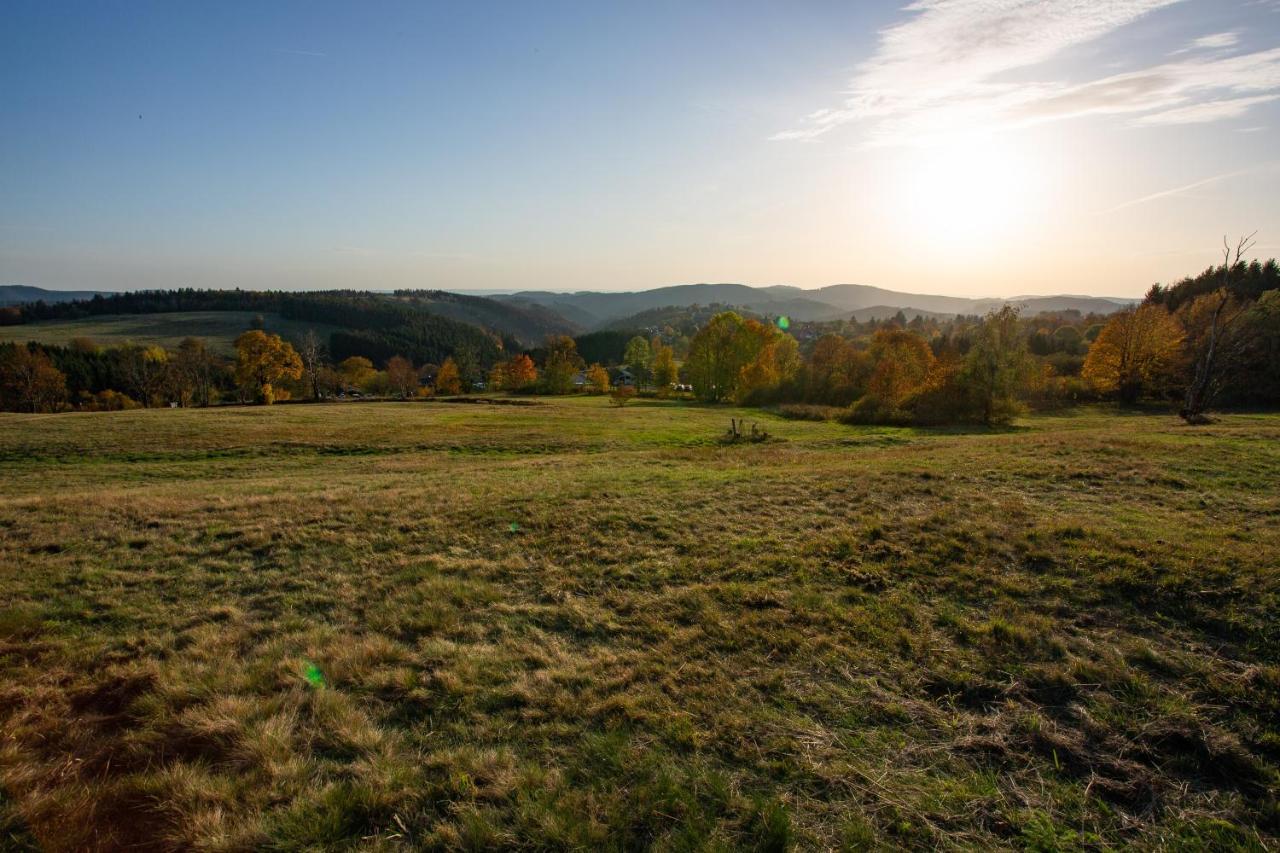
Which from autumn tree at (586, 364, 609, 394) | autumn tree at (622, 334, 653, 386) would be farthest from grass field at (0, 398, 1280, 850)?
autumn tree at (622, 334, 653, 386)

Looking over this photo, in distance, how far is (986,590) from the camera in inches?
300

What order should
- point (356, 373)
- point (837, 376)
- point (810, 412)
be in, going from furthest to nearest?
point (356, 373) < point (837, 376) < point (810, 412)

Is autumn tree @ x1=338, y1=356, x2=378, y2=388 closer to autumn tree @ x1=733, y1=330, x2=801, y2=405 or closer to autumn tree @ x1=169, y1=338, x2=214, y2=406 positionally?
autumn tree @ x1=169, y1=338, x2=214, y2=406

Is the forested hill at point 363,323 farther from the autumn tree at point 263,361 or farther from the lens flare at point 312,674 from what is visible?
the lens flare at point 312,674

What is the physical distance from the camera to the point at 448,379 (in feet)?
320

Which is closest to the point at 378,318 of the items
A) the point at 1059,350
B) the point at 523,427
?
the point at 523,427

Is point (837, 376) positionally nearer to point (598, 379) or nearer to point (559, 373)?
point (559, 373)

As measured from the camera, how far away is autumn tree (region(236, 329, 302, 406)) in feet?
203

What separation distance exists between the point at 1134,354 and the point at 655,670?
64.2m

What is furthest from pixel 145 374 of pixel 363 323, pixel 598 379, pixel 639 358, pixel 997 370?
pixel 363 323

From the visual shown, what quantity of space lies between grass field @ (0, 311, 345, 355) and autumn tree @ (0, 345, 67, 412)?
85329 mm

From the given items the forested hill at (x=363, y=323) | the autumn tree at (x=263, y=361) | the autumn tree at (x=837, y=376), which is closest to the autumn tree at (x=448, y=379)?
the autumn tree at (x=263, y=361)

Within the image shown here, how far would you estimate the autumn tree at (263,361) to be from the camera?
203 ft

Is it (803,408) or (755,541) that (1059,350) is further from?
(755,541)
